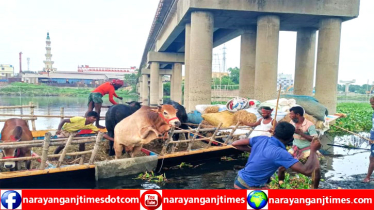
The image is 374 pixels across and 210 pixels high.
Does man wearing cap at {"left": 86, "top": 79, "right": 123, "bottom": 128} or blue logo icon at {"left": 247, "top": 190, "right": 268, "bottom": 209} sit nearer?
blue logo icon at {"left": 247, "top": 190, "right": 268, "bottom": 209}

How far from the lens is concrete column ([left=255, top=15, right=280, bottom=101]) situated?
45.9 ft

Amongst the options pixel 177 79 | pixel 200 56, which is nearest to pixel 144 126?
pixel 200 56

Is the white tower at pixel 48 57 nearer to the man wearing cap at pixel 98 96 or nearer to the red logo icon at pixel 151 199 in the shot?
the man wearing cap at pixel 98 96

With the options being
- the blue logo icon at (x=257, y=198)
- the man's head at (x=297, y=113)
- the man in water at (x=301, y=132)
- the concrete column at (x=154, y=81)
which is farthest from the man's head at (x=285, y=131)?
the concrete column at (x=154, y=81)

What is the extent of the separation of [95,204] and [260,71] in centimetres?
1207

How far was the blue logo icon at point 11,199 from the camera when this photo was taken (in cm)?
320

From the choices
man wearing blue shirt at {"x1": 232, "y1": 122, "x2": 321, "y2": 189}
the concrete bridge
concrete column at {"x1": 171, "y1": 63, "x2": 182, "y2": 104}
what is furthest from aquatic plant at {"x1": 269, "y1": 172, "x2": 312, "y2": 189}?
concrete column at {"x1": 171, "y1": 63, "x2": 182, "y2": 104}

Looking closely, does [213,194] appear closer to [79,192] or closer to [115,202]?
[115,202]

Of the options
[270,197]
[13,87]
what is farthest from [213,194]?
[13,87]

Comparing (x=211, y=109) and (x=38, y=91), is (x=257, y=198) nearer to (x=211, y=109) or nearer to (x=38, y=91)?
(x=211, y=109)

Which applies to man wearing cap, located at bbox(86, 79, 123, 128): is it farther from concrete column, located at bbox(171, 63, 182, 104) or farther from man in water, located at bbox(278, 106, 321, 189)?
concrete column, located at bbox(171, 63, 182, 104)

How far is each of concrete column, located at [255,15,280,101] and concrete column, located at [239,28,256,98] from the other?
3.44 m

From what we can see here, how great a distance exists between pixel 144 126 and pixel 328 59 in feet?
38.5

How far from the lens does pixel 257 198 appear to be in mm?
3176
